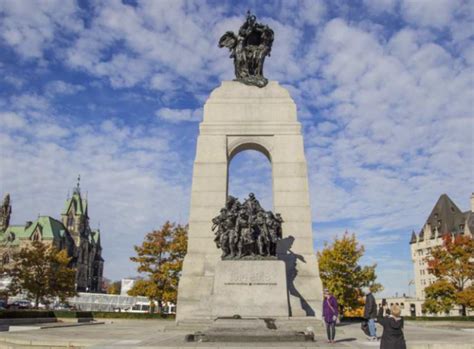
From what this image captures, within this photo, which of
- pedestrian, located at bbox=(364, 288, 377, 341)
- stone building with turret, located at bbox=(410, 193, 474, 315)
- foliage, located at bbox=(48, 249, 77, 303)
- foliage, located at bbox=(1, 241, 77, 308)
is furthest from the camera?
stone building with turret, located at bbox=(410, 193, 474, 315)

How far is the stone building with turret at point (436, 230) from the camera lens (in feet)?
232

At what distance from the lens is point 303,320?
15.7 meters

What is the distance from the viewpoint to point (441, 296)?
39562mm

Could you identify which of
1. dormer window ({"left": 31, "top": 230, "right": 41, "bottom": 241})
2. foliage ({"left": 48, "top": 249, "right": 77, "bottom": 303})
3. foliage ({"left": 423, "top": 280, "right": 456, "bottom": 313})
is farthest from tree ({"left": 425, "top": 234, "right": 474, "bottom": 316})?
dormer window ({"left": 31, "top": 230, "right": 41, "bottom": 241})

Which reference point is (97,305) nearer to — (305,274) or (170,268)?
(170,268)

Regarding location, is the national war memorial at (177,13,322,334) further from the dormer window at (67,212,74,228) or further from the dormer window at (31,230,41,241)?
the dormer window at (67,212,74,228)

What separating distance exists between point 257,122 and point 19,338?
15.3m

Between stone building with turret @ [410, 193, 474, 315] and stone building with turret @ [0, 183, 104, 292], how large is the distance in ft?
248

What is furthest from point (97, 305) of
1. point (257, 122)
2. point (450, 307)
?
point (257, 122)

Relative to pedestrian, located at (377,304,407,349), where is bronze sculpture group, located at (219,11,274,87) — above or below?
above

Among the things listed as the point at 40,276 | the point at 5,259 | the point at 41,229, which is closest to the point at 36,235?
the point at 41,229

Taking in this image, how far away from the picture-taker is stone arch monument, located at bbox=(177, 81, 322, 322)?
20125mm

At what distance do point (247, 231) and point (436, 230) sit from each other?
69.4 metres

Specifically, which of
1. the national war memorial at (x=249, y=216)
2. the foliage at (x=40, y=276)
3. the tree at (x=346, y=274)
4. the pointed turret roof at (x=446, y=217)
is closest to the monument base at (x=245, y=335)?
the national war memorial at (x=249, y=216)
